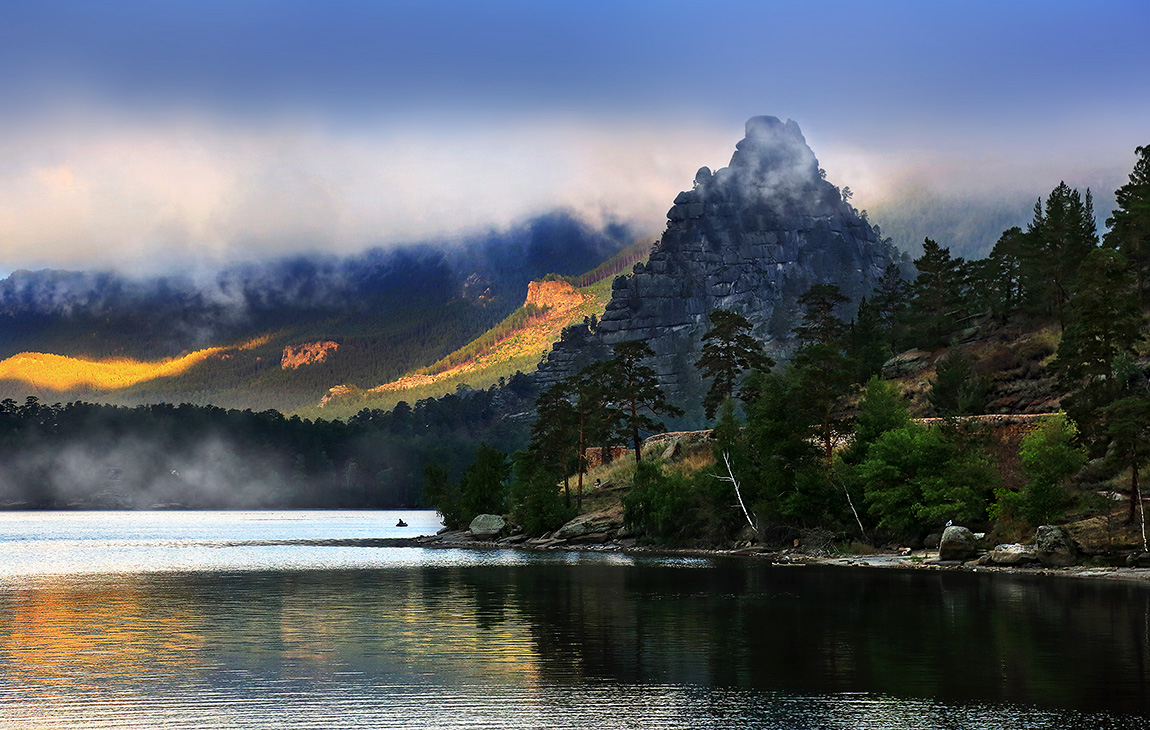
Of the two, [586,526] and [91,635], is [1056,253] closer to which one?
[586,526]

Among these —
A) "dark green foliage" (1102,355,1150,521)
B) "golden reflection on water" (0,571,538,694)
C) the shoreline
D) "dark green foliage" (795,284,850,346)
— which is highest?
"dark green foliage" (795,284,850,346)

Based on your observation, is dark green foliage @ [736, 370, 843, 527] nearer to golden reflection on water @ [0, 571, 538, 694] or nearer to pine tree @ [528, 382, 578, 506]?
pine tree @ [528, 382, 578, 506]

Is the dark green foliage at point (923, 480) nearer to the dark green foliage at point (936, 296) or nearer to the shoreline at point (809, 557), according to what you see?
the shoreline at point (809, 557)

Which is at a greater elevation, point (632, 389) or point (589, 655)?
point (632, 389)

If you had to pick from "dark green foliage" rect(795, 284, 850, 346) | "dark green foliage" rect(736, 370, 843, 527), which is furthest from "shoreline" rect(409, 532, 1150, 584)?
"dark green foliage" rect(795, 284, 850, 346)

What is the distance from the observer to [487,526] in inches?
5177

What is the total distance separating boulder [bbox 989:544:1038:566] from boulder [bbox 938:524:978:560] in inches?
114

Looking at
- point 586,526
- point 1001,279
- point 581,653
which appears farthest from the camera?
point 1001,279

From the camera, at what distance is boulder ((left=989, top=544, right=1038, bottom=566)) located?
69625 mm

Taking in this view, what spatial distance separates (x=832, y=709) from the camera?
27.5 meters

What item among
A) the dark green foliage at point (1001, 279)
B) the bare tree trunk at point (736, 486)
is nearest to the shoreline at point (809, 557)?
the bare tree trunk at point (736, 486)

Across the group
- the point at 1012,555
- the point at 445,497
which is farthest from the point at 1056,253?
the point at 445,497

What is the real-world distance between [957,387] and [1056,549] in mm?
40590

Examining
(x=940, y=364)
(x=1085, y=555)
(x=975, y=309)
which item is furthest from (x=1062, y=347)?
(x=975, y=309)
